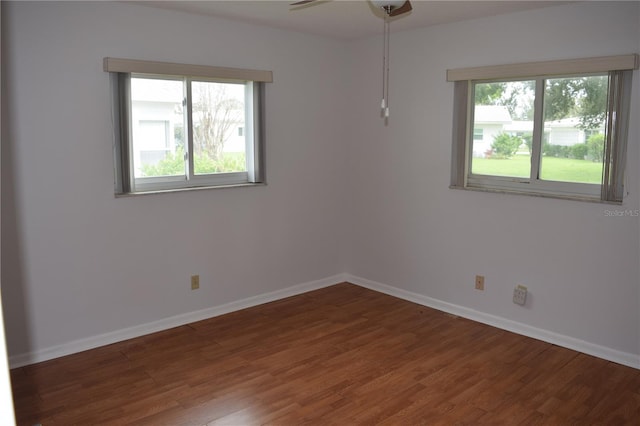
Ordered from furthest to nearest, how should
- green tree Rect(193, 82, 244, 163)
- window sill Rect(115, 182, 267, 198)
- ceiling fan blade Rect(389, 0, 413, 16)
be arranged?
green tree Rect(193, 82, 244, 163), window sill Rect(115, 182, 267, 198), ceiling fan blade Rect(389, 0, 413, 16)

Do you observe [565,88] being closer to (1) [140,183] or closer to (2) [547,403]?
(2) [547,403]

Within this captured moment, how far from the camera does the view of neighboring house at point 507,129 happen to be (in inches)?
141

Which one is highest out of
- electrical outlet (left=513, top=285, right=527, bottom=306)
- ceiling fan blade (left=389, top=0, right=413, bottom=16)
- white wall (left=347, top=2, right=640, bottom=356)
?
ceiling fan blade (left=389, top=0, right=413, bottom=16)

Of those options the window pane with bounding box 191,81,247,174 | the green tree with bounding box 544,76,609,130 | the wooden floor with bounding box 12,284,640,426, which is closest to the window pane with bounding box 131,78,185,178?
the window pane with bounding box 191,81,247,174

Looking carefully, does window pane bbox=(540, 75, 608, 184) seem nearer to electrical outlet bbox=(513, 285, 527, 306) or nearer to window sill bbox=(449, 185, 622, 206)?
window sill bbox=(449, 185, 622, 206)

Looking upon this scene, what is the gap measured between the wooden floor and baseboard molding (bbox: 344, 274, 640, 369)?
0.24 ft

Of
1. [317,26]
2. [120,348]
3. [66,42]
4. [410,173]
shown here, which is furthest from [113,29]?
A: [410,173]

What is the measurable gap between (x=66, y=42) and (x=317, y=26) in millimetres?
1937

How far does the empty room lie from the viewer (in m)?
3.13

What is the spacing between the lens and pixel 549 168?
3764mm

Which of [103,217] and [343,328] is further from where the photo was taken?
[343,328]

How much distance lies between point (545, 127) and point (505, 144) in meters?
0.34

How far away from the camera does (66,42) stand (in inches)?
131

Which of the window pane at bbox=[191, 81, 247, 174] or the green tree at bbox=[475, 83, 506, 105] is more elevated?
the green tree at bbox=[475, 83, 506, 105]
